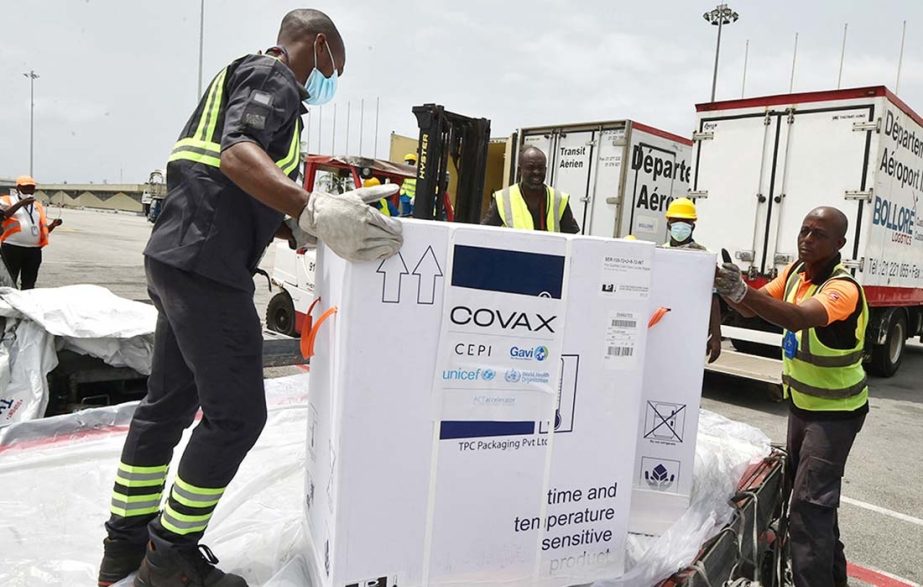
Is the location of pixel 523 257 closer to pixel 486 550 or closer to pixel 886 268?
pixel 486 550

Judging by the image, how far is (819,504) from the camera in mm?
2602

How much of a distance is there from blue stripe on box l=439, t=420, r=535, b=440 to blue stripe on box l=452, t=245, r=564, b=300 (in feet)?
1.14

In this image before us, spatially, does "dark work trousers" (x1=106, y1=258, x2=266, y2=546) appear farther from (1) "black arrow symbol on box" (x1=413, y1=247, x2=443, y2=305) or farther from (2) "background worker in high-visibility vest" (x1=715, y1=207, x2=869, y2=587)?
(2) "background worker in high-visibility vest" (x1=715, y1=207, x2=869, y2=587)

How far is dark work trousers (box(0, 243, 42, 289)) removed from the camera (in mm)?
7668

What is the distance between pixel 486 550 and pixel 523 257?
2.62 feet

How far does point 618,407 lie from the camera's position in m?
1.86

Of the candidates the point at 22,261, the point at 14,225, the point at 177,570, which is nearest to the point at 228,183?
the point at 177,570

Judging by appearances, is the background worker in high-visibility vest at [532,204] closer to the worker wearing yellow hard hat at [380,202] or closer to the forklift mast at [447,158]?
the forklift mast at [447,158]

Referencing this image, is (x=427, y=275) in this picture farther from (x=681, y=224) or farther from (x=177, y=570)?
(x=681, y=224)

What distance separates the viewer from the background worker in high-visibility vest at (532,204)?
13.3 feet

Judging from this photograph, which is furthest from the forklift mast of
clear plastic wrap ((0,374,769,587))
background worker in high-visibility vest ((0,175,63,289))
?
background worker in high-visibility vest ((0,175,63,289))

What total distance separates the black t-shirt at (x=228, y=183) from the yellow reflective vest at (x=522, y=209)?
2.25m

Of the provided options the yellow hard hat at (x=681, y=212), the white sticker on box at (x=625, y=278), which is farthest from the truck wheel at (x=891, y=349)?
the white sticker on box at (x=625, y=278)

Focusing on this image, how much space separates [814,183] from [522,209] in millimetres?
4579
